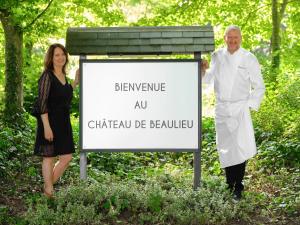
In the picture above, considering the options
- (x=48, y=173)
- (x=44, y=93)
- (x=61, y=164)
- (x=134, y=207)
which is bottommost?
(x=134, y=207)

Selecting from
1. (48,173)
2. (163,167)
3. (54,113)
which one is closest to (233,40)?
(54,113)

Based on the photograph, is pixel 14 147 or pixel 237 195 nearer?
pixel 237 195

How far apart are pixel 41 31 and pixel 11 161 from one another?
157 inches

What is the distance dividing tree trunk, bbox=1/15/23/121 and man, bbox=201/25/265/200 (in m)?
6.75

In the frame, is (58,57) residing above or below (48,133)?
above

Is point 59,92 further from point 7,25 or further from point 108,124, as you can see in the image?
point 7,25

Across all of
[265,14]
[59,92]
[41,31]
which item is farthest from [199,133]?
[265,14]

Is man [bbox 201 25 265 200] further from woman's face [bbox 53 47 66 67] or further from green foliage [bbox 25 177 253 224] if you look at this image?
Answer: woman's face [bbox 53 47 66 67]

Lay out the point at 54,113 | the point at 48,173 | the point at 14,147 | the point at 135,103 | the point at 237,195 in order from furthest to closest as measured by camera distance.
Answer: the point at 14,147, the point at 135,103, the point at 237,195, the point at 48,173, the point at 54,113

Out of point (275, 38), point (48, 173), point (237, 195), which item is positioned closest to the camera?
point (48, 173)

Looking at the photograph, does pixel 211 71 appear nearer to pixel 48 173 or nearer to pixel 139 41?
pixel 139 41

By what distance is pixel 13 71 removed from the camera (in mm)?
13602

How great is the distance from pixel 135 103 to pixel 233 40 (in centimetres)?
156

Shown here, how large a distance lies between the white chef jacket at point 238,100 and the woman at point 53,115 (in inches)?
80.5
